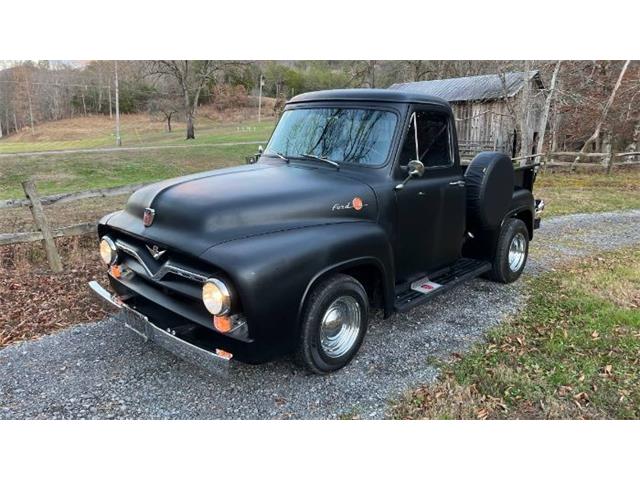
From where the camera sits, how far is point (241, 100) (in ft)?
120

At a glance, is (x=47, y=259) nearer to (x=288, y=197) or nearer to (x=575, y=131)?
(x=288, y=197)

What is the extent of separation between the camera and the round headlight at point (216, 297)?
289 cm

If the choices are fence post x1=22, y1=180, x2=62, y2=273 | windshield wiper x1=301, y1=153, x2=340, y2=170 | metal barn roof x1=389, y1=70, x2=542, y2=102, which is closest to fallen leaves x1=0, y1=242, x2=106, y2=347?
fence post x1=22, y1=180, x2=62, y2=273

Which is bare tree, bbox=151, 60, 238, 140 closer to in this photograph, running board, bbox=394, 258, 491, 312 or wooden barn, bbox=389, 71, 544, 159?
wooden barn, bbox=389, 71, 544, 159

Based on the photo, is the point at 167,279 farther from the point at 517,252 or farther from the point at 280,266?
the point at 517,252

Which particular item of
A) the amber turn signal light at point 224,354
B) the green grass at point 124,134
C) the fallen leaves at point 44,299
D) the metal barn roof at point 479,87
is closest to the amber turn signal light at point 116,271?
the fallen leaves at point 44,299

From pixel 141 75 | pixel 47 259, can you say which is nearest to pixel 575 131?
pixel 141 75

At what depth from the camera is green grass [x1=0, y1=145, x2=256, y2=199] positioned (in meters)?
15.9

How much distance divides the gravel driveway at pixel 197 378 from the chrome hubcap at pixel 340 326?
22 cm

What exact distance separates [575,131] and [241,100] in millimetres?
24106

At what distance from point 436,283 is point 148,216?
2.86 metres

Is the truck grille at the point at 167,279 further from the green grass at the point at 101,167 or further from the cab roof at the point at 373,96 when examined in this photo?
the green grass at the point at 101,167

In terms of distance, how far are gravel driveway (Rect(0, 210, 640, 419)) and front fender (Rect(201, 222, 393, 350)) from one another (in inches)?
23.0

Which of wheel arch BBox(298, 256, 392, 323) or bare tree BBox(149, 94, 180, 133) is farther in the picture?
bare tree BBox(149, 94, 180, 133)
